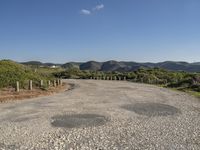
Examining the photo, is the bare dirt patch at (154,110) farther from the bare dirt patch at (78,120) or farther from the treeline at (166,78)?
the treeline at (166,78)

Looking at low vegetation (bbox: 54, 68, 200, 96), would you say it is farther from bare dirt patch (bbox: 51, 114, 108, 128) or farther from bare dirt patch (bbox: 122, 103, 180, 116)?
bare dirt patch (bbox: 51, 114, 108, 128)

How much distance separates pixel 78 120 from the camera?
1111 cm

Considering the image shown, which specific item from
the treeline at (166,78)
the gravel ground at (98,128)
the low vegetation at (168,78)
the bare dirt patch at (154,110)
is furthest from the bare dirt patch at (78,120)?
the treeline at (166,78)

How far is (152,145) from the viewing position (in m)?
7.73

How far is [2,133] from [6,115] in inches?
126

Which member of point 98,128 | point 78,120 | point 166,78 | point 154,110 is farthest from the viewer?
point 166,78

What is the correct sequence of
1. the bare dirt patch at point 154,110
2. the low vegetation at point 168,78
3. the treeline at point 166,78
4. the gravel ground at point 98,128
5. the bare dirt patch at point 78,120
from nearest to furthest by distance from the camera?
the gravel ground at point 98,128 < the bare dirt patch at point 78,120 < the bare dirt patch at point 154,110 < the low vegetation at point 168,78 < the treeline at point 166,78

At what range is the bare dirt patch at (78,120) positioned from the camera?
408 inches

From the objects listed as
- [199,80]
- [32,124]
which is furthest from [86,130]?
[199,80]

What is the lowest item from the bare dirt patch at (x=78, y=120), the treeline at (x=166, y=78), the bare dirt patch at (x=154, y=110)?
the treeline at (x=166, y=78)

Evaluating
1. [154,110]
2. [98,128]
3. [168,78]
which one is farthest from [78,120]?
[168,78]

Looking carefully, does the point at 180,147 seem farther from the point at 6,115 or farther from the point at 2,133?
the point at 6,115

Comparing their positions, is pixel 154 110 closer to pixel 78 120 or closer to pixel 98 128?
pixel 78 120

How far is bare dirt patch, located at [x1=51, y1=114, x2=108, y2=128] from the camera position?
10375mm
